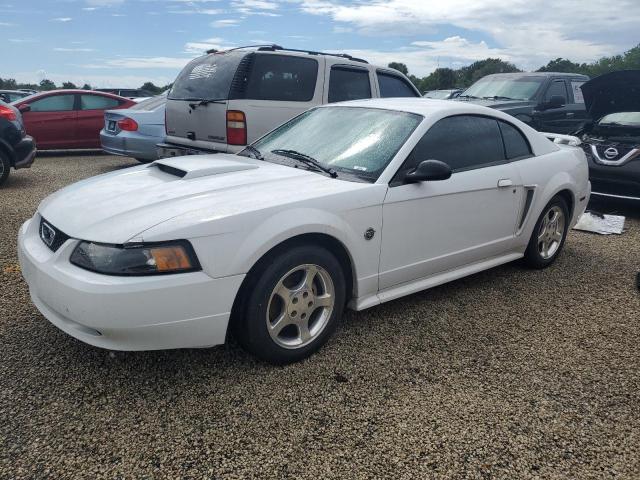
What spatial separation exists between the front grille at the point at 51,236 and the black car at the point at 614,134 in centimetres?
622

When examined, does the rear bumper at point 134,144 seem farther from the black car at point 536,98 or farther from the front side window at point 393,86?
the black car at point 536,98

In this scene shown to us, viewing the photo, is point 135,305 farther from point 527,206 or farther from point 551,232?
point 551,232

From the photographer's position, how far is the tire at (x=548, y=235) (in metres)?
4.45

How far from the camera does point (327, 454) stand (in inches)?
87.1

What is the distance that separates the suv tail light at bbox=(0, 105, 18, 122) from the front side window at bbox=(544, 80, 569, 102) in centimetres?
850

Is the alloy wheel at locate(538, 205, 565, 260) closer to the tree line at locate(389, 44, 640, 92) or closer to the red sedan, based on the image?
the red sedan

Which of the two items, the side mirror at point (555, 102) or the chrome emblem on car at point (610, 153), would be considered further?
the side mirror at point (555, 102)

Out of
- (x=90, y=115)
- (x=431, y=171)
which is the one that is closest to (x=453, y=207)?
(x=431, y=171)

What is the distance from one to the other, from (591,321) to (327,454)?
7.67 ft

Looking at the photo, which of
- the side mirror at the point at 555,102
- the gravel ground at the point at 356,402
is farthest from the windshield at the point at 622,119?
the gravel ground at the point at 356,402

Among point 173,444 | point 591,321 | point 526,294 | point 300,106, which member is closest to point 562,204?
point 526,294

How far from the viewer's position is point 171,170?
3.34 meters

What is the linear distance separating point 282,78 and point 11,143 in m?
4.27

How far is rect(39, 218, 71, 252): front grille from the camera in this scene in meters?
2.67
